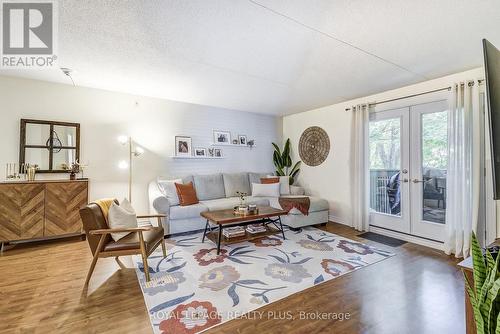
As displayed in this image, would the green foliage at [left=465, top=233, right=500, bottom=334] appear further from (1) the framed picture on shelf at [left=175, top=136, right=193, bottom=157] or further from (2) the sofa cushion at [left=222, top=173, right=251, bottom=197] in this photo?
(1) the framed picture on shelf at [left=175, top=136, right=193, bottom=157]

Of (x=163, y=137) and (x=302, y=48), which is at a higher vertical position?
(x=302, y=48)

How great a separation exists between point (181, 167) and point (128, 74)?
6.52 ft

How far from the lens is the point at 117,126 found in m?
4.14

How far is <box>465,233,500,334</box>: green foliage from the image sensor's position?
776 millimetres

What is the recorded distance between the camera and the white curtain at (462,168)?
2.85m

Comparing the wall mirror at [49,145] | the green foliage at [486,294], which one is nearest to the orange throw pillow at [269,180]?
the wall mirror at [49,145]

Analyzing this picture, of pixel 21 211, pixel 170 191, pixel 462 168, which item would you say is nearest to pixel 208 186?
pixel 170 191

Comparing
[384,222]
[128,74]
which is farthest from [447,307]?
[128,74]

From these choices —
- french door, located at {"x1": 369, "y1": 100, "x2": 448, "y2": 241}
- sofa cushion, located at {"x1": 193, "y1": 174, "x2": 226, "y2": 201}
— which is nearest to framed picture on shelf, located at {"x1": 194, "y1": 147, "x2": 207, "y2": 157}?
sofa cushion, located at {"x1": 193, "y1": 174, "x2": 226, "y2": 201}

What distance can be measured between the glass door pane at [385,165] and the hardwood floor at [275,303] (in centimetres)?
120

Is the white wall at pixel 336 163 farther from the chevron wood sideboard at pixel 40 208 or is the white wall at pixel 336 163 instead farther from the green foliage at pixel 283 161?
the chevron wood sideboard at pixel 40 208

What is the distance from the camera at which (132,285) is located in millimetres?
2273

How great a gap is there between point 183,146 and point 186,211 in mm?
1486

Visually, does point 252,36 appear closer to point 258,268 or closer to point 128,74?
point 128,74
